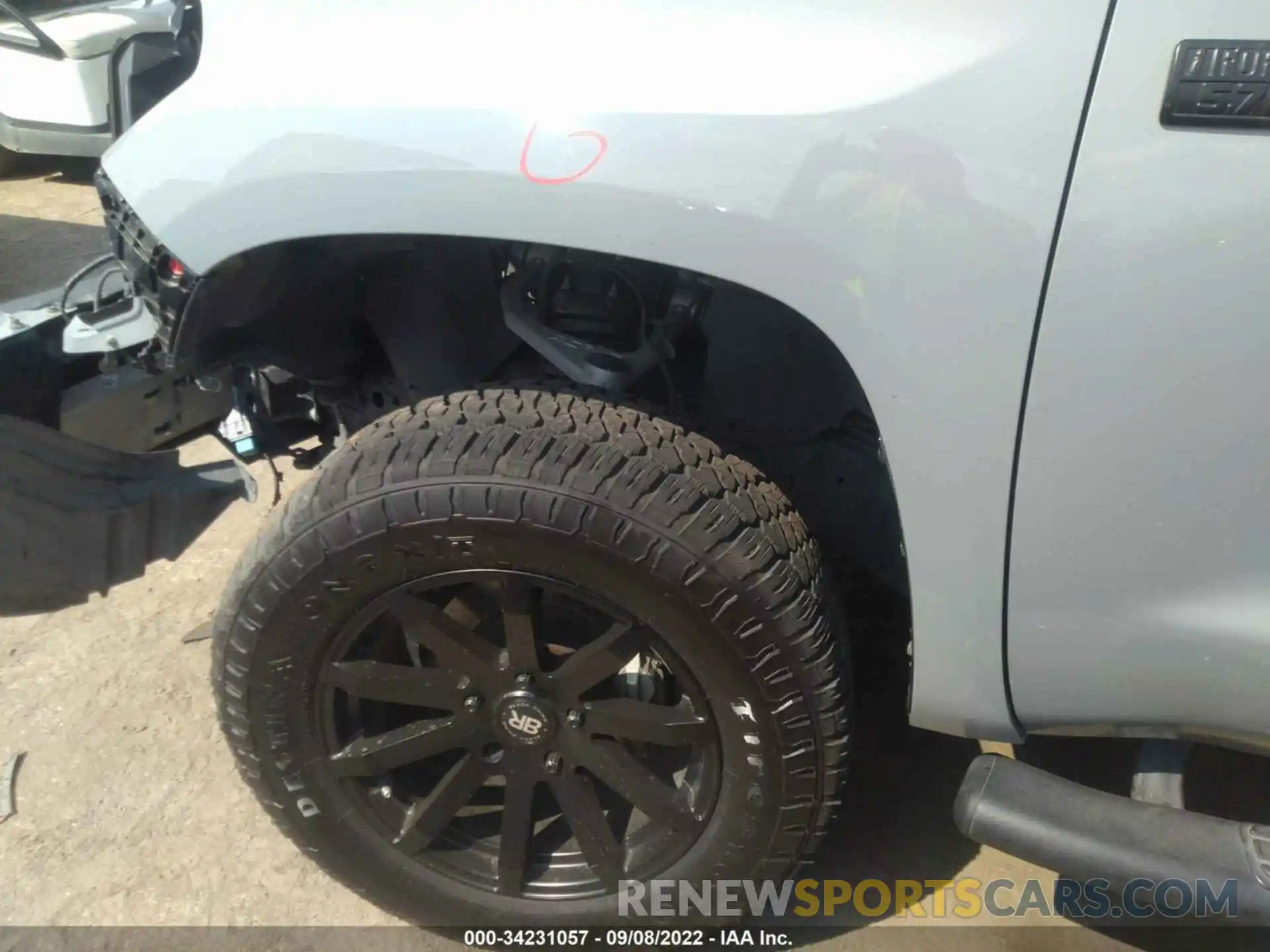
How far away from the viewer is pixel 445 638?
5.66ft

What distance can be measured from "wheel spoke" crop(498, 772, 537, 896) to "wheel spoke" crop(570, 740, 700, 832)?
129 mm

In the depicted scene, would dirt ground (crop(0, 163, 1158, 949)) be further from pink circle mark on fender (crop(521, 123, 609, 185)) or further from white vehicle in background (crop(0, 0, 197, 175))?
white vehicle in background (crop(0, 0, 197, 175))

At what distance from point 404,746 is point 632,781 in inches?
16.4

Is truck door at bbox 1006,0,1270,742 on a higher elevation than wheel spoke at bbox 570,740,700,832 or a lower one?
higher

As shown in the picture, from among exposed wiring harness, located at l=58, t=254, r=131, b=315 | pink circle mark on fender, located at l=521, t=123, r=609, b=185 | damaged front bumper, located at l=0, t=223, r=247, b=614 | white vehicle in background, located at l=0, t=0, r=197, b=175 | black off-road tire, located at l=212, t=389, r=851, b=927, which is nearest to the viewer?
pink circle mark on fender, located at l=521, t=123, r=609, b=185

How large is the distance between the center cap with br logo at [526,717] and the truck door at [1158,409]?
0.78 metres

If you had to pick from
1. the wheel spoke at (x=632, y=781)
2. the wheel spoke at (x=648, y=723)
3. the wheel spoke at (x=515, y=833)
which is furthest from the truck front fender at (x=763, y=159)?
the wheel spoke at (x=515, y=833)

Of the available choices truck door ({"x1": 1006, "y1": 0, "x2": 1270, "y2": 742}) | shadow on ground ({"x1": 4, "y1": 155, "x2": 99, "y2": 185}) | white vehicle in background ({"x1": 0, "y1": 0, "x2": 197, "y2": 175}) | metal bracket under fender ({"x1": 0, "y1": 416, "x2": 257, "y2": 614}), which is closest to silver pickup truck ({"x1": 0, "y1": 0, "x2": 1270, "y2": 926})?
truck door ({"x1": 1006, "y1": 0, "x2": 1270, "y2": 742})

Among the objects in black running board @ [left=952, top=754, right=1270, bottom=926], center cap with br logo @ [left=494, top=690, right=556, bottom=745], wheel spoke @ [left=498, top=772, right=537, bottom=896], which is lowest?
wheel spoke @ [left=498, top=772, right=537, bottom=896]

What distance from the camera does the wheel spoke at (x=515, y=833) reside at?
6.02 ft

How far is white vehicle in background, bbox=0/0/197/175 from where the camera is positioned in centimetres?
536

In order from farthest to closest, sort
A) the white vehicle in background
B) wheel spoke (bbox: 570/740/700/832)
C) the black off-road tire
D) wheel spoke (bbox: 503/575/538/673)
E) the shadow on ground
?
the shadow on ground < the white vehicle in background < wheel spoke (bbox: 570/740/700/832) < wheel spoke (bbox: 503/575/538/673) < the black off-road tire

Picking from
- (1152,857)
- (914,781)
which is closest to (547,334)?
(1152,857)

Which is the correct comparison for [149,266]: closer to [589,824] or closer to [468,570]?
[468,570]
